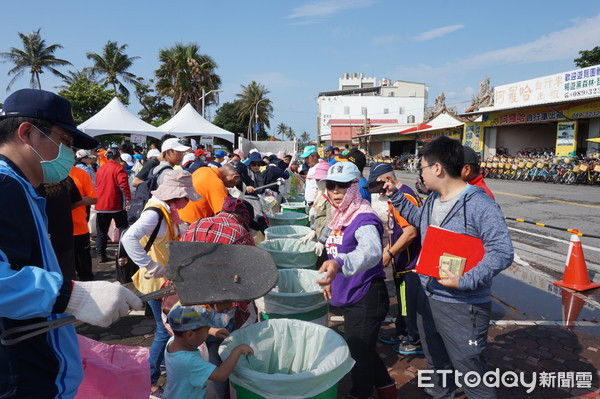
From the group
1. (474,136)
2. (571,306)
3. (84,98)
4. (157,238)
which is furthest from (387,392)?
(84,98)

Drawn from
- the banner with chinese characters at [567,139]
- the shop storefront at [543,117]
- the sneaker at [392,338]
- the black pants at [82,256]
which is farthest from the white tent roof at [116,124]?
the banner with chinese characters at [567,139]

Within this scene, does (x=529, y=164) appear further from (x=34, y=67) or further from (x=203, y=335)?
(x=34, y=67)

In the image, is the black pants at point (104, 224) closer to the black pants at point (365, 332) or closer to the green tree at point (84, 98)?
the black pants at point (365, 332)

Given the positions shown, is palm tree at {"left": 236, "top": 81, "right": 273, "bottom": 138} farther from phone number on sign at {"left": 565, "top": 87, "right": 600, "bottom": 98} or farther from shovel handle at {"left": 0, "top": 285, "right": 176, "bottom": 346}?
shovel handle at {"left": 0, "top": 285, "right": 176, "bottom": 346}

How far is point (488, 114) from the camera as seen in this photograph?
79.4 feet

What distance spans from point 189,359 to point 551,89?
22.9 m

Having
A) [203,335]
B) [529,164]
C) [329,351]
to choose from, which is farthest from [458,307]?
[529,164]

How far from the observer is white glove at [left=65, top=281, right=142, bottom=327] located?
132 centimetres

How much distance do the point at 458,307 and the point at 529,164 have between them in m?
21.2

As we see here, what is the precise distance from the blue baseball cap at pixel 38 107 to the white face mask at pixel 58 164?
0.07m

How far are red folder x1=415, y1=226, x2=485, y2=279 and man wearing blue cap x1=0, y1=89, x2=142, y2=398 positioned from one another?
155cm

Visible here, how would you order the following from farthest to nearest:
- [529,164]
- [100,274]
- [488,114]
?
[488,114]
[529,164]
[100,274]

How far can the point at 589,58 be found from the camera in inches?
1382

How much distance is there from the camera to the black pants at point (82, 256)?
15.2ft
